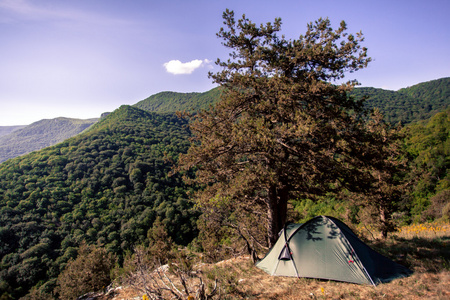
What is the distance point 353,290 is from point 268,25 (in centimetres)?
857

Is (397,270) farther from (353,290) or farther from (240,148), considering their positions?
(240,148)

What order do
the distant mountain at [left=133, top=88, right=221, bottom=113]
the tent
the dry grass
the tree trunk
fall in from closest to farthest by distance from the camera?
the dry grass
the tent
the tree trunk
the distant mountain at [left=133, top=88, right=221, bottom=113]

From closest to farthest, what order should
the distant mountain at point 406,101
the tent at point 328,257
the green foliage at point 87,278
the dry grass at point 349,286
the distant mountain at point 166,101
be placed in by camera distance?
the dry grass at point 349,286 → the tent at point 328,257 → the green foliage at point 87,278 → the distant mountain at point 406,101 → the distant mountain at point 166,101

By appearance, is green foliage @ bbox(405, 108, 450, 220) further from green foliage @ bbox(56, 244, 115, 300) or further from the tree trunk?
green foliage @ bbox(56, 244, 115, 300)

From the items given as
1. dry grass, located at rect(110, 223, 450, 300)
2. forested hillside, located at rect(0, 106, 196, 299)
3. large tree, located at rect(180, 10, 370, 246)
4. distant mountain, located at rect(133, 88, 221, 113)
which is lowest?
forested hillside, located at rect(0, 106, 196, 299)

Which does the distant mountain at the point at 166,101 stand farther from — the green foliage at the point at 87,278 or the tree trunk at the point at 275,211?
the tree trunk at the point at 275,211

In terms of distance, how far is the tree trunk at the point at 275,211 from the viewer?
320 inches

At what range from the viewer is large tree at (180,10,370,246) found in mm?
6574

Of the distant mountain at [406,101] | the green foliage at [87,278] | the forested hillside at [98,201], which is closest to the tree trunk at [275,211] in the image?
the green foliage at [87,278]

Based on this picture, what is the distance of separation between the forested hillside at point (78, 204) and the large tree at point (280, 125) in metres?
22.0

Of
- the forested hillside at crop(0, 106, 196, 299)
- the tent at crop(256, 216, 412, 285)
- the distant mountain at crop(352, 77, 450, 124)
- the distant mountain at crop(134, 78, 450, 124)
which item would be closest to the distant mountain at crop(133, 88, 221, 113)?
the distant mountain at crop(134, 78, 450, 124)

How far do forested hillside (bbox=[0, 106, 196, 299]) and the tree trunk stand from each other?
22304 millimetres

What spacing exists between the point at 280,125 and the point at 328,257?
4.26 m

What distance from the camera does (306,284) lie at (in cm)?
527
